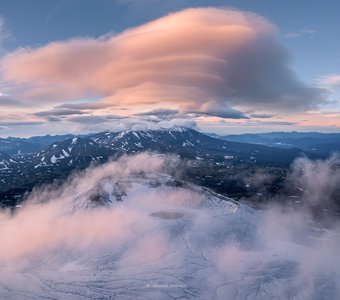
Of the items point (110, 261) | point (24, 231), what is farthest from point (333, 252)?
point (24, 231)

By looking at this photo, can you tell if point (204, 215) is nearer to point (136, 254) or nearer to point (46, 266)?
point (136, 254)

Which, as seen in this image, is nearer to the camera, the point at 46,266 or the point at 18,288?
the point at 18,288

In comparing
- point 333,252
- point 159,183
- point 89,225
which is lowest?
point 333,252

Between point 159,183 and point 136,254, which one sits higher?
point 159,183

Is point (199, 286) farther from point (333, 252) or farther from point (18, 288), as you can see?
point (333, 252)

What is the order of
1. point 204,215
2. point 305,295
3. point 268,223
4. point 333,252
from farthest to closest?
point 268,223 → point 204,215 → point 333,252 → point 305,295

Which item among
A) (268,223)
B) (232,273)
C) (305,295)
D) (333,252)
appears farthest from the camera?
(268,223)
